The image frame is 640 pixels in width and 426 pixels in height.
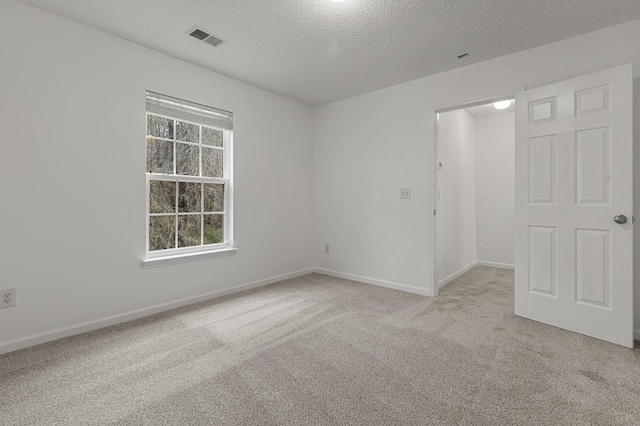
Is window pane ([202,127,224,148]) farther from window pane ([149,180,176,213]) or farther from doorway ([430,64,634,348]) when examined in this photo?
doorway ([430,64,634,348])

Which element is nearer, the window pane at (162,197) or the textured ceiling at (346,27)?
the textured ceiling at (346,27)

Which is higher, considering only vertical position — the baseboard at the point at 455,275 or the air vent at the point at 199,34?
the air vent at the point at 199,34

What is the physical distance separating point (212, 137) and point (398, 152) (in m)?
2.18

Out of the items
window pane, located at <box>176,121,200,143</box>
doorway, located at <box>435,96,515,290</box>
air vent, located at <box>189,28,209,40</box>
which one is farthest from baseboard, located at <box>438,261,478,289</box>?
air vent, located at <box>189,28,209,40</box>

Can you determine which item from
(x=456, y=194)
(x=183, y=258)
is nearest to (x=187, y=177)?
(x=183, y=258)

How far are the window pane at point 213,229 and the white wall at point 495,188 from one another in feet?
14.0

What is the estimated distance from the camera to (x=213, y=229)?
3416 millimetres

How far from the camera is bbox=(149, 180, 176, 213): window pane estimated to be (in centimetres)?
291

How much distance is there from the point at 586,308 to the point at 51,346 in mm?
4056

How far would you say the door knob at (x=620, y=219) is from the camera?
7.14 feet

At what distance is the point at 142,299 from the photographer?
9.02 feet

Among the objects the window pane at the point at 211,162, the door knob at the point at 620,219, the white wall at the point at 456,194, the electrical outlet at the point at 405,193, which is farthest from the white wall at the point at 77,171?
the door knob at the point at 620,219

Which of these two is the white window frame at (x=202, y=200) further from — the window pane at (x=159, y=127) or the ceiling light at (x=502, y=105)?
the ceiling light at (x=502, y=105)

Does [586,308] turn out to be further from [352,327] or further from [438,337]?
[352,327]
